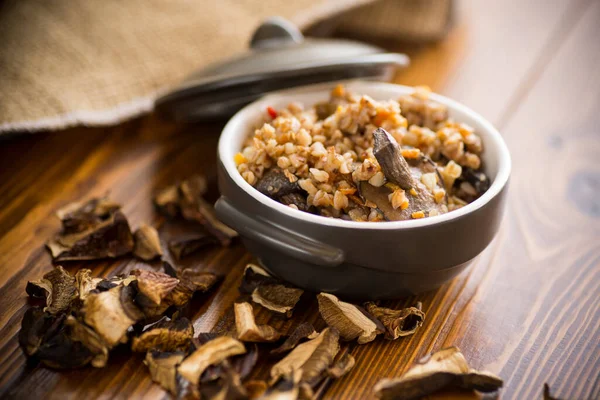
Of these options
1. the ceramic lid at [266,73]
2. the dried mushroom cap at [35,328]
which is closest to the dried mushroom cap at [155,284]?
the dried mushroom cap at [35,328]

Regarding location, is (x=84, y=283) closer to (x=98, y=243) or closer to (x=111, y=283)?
(x=111, y=283)

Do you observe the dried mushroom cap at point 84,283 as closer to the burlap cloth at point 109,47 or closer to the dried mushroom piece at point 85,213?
the dried mushroom piece at point 85,213

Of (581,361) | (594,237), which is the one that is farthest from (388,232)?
(594,237)

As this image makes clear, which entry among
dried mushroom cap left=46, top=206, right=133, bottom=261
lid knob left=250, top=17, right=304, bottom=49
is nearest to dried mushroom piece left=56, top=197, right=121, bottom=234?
dried mushroom cap left=46, top=206, right=133, bottom=261

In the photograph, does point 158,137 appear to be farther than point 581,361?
Yes

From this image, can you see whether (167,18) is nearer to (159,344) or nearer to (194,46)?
(194,46)

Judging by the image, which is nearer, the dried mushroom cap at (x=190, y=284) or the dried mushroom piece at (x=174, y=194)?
the dried mushroom cap at (x=190, y=284)

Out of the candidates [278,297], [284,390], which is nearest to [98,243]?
[278,297]

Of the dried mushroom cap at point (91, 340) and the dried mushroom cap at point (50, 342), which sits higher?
the dried mushroom cap at point (91, 340)
